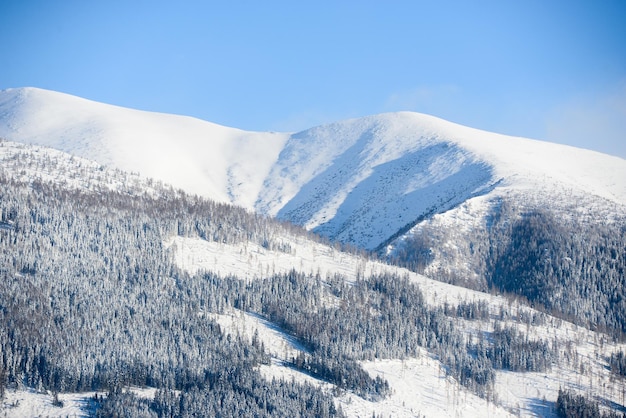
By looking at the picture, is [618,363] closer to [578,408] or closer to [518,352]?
[518,352]

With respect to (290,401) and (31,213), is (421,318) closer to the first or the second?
(290,401)

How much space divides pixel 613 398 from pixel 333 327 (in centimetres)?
6498

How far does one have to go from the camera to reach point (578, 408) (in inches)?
5748

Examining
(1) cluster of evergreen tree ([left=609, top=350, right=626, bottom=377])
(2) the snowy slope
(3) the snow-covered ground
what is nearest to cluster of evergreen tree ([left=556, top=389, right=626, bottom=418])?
(2) the snowy slope

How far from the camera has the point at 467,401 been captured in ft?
478

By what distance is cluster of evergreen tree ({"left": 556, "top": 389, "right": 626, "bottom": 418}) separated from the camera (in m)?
145

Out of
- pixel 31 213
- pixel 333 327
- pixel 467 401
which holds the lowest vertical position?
pixel 467 401

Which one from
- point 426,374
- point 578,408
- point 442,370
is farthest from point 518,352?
point 426,374

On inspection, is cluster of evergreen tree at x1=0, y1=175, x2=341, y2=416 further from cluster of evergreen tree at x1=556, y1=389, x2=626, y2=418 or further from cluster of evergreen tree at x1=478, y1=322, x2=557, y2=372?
cluster of evergreen tree at x1=478, y1=322, x2=557, y2=372

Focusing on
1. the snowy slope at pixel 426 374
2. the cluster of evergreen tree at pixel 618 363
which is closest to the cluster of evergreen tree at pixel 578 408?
the snowy slope at pixel 426 374

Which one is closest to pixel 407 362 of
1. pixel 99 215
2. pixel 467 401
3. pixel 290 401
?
pixel 467 401

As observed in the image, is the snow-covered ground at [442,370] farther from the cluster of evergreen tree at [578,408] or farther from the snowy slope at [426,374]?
the cluster of evergreen tree at [578,408]

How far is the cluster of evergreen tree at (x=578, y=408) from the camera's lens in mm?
145350

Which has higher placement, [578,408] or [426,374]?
[426,374]
